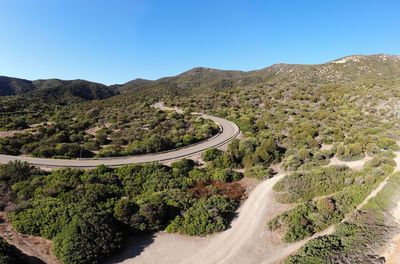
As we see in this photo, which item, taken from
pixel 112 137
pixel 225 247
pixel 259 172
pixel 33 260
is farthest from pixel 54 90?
pixel 225 247

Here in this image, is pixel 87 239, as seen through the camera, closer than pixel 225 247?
Yes

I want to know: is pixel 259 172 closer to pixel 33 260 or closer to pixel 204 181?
pixel 204 181

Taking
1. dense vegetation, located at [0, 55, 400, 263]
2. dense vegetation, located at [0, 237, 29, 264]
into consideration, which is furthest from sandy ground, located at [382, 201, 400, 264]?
dense vegetation, located at [0, 237, 29, 264]

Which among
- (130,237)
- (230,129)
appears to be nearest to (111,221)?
(130,237)

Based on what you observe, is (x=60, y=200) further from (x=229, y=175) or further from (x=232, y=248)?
(x=229, y=175)

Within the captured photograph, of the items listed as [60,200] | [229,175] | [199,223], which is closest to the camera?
[199,223]

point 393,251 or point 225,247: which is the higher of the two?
point 393,251

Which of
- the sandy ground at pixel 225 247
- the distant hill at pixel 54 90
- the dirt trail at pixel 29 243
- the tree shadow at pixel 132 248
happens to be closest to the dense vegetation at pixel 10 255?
the dirt trail at pixel 29 243
